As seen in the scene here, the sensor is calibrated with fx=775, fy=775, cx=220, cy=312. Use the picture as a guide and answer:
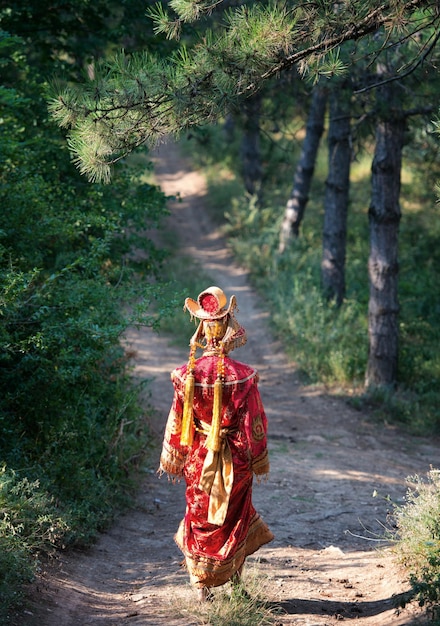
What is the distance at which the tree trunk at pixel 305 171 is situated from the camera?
16.2m

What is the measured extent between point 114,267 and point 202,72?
463 centimetres

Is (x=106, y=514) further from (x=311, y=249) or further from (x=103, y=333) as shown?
(x=311, y=249)

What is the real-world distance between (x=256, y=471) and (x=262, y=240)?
595 inches

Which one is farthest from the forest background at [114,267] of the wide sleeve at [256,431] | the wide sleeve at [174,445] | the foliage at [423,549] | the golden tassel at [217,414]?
the foliage at [423,549]

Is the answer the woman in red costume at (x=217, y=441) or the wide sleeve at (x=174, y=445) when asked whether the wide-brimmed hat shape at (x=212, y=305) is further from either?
the wide sleeve at (x=174, y=445)

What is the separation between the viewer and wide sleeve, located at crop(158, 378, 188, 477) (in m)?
5.16

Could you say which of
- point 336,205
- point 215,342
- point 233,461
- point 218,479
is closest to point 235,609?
point 218,479

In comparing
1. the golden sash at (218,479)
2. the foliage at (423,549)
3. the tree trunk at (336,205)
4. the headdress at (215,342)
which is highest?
the tree trunk at (336,205)

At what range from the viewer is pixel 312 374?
12.5m

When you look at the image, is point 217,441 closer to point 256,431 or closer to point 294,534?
point 256,431

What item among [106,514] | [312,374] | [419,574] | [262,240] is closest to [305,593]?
[419,574]

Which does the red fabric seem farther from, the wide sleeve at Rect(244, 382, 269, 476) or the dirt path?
the dirt path

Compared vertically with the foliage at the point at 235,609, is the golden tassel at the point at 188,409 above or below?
above

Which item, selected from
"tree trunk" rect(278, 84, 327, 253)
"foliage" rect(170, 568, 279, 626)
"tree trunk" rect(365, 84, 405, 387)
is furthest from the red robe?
"tree trunk" rect(278, 84, 327, 253)
